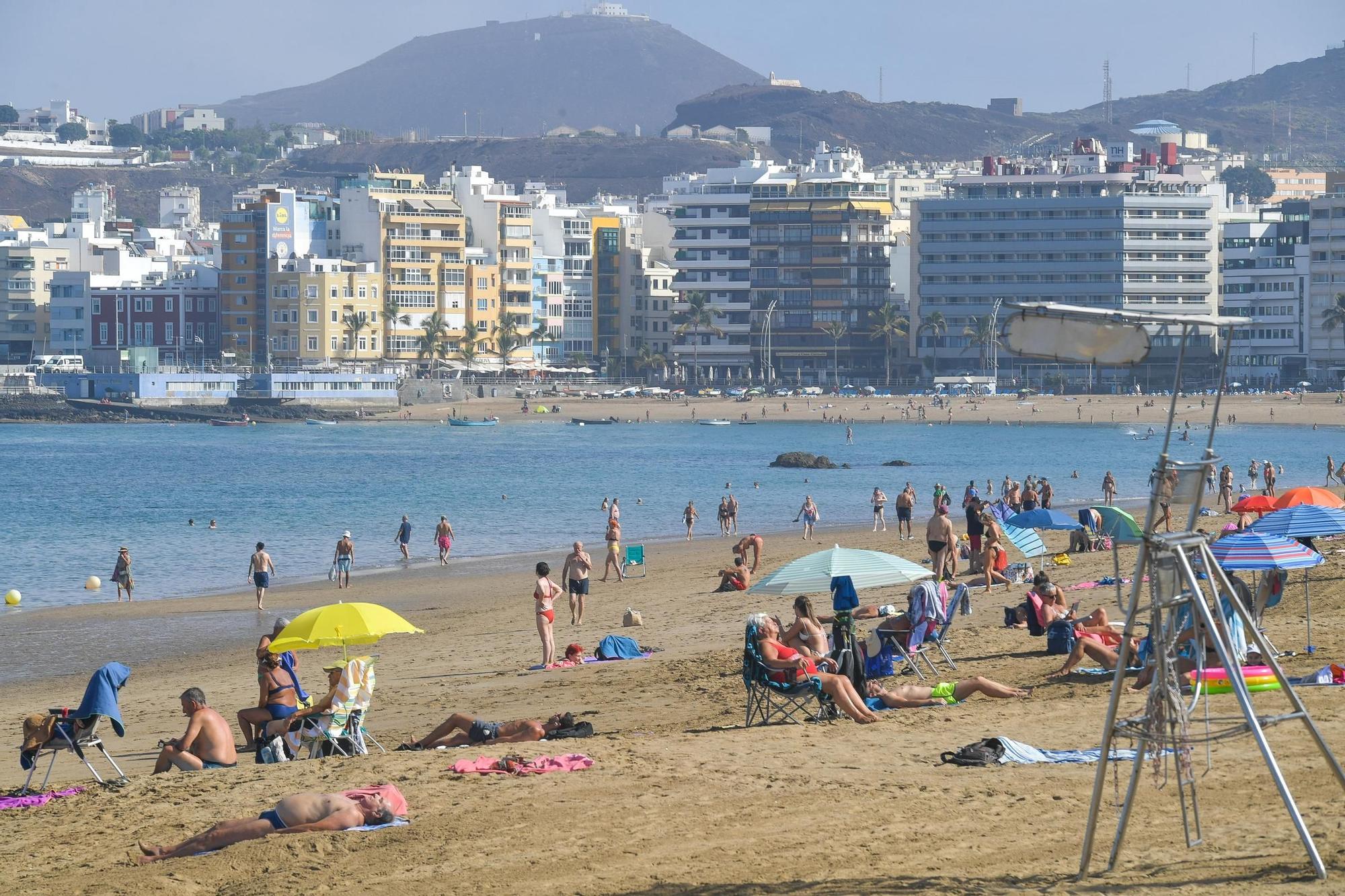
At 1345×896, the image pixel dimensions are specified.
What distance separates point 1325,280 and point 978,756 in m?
124

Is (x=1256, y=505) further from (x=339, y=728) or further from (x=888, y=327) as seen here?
(x=888, y=327)

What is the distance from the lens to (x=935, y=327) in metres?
128

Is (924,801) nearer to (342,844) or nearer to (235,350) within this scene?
(342,844)

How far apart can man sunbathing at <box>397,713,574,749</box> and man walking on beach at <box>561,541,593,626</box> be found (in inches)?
369

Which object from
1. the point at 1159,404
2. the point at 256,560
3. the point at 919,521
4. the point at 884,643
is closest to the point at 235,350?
the point at 1159,404

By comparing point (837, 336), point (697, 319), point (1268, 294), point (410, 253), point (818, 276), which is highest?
point (410, 253)

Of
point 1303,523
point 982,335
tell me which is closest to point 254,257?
point 982,335

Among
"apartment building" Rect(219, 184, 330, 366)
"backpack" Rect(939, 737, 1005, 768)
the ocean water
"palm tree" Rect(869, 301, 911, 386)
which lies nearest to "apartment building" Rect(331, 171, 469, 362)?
"apartment building" Rect(219, 184, 330, 366)

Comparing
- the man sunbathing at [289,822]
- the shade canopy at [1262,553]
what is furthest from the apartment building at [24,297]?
the man sunbathing at [289,822]

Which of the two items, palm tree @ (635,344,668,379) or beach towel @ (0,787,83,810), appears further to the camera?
palm tree @ (635,344,668,379)

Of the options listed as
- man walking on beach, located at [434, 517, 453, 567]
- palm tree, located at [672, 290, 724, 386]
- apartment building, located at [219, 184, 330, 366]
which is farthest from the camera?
palm tree, located at [672, 290, 724, 386]

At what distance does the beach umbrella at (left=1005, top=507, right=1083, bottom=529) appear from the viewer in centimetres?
2294

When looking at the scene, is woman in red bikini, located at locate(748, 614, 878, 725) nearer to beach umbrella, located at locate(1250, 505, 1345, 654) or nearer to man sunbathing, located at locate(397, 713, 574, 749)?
man sunbathing, located at locate(397, 713, 574, 749)

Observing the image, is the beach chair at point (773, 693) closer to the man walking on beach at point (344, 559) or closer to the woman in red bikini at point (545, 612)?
the woman in red bikini at point (545, 612)
